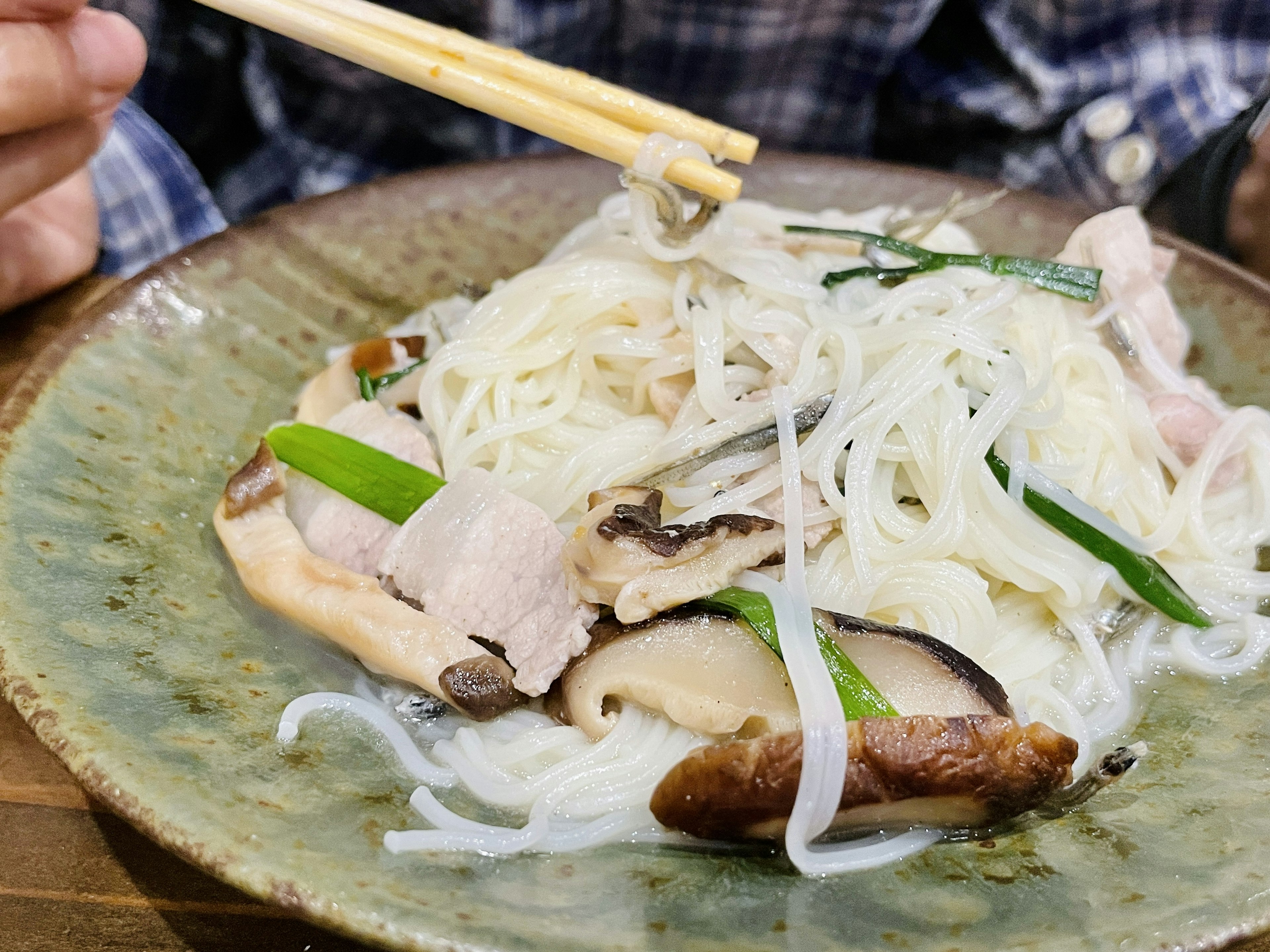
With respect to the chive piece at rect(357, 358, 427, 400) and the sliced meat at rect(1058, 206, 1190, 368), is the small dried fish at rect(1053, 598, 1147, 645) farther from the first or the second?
the chive piece at rect(357, 358, 427, 400)

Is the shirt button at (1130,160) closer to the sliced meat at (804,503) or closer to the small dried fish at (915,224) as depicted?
the small dried fish at (915,224)

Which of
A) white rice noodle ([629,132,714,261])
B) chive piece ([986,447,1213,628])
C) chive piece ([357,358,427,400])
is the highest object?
white rice noodle ([629,132,714,261])

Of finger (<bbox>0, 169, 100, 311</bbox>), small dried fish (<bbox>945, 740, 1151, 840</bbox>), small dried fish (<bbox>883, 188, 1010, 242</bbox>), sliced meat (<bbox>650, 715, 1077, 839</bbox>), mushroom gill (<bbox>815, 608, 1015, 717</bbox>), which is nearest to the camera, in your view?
sliced meat (<bbox>650, 715, 1077, 839</bbox>)

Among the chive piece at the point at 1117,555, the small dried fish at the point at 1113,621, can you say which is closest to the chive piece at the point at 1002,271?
the chive piece at the point at 1117,555

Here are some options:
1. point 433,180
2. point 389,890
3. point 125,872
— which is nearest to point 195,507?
point 125,872

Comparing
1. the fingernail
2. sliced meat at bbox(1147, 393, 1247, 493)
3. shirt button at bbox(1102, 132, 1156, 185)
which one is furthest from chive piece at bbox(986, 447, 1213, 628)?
shirt button at bbox(1102, 132, 1156, 185)

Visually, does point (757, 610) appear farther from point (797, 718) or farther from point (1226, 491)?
point (1226, 491)

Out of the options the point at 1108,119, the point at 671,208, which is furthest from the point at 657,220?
the point at 1108,119
